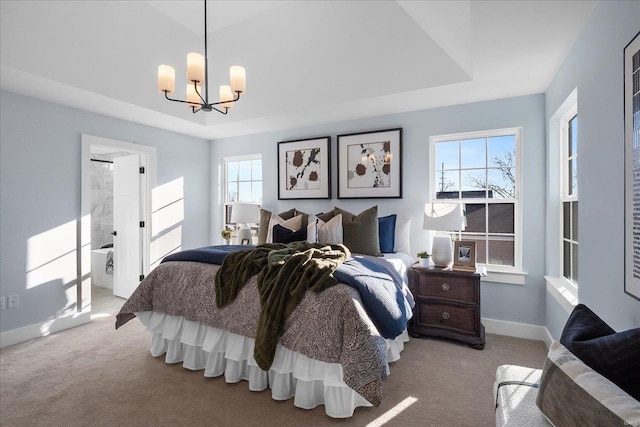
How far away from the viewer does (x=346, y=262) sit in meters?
2.53

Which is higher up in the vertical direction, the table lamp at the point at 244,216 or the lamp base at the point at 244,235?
the table lamp at the point at 244,216

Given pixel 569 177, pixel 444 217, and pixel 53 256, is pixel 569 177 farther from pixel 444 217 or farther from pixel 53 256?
pixel 53 256

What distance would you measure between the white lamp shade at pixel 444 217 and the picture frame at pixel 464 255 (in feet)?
0.69

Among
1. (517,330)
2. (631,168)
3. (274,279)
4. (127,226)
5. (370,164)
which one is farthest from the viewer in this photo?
(127,226)

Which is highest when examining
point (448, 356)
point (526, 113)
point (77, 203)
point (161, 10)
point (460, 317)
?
point (161, 10)

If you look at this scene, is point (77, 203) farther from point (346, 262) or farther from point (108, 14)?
point (346, 262)

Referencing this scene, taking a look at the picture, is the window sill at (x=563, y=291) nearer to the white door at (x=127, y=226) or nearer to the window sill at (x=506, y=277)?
the window sill at (x=506, y=277)

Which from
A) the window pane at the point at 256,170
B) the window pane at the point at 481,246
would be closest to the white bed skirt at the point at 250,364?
the window pane at the point at 481,246

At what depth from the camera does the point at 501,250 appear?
11.7 ft

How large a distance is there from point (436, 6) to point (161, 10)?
97.6 inches

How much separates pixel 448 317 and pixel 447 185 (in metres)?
1.47

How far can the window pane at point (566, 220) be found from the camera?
2.91 m

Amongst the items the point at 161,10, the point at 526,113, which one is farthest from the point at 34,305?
the point at 526,113

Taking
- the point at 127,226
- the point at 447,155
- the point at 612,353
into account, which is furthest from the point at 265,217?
the point at 612,353
